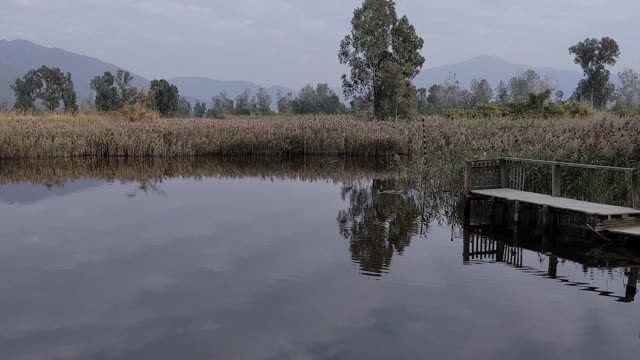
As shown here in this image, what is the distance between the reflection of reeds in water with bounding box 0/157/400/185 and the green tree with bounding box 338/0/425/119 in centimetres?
1029

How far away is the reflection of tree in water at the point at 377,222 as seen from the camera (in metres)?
9.00

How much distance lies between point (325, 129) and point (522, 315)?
741 inches

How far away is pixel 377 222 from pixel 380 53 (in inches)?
919

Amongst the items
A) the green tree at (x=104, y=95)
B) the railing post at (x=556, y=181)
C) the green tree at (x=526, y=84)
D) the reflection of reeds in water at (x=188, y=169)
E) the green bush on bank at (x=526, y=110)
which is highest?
the green tree at (x=526, y=84)

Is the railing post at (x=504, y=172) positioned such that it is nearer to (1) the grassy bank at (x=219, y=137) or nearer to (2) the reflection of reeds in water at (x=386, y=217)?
(2) the reflection of reeds in water at (x=386, y=217)

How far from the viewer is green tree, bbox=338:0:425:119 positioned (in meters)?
32.8

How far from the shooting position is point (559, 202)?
10.0 m

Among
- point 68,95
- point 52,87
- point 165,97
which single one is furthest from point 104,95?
point 52,87

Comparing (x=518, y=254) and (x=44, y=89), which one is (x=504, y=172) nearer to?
(x=518, y=254)

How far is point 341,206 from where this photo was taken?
13312 mm

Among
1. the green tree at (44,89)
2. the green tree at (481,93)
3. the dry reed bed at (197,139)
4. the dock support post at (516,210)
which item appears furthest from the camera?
the green tree at (481,93)

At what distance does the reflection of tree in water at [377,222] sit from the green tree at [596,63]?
33.8m

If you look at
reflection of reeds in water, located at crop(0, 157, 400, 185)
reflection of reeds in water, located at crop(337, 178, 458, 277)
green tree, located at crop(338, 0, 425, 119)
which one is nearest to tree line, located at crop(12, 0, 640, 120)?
green tree, located at crop(338, 0, 425, 119)

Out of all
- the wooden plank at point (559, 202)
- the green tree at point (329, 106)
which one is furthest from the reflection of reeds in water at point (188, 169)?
the green tree at point (329, 106)
